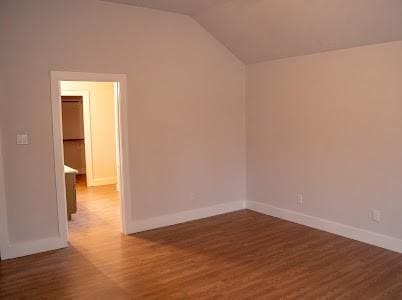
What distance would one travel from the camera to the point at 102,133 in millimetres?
8273

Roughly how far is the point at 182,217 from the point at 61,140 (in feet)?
6.65

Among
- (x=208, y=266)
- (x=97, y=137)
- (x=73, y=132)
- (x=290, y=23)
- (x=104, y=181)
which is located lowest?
(x=208, y=266)

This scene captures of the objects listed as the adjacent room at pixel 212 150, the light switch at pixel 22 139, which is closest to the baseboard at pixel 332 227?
the adjacent room at pixel 212 150

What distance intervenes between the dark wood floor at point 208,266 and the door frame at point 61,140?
0.34 metres

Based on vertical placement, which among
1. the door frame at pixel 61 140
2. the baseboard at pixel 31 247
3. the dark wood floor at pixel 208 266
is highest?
the door frame at pixel 61 140

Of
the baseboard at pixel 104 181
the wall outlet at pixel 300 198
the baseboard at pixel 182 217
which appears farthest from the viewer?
the baseboard at pixel 104 181

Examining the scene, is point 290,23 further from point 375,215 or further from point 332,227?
point 332,227

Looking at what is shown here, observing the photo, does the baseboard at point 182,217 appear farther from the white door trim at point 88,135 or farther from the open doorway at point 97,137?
the white door trim at point 88,135

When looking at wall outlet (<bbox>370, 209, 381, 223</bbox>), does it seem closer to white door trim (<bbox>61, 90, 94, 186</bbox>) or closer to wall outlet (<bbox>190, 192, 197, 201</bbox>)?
wall outlet (<bbox>190, 192, 197, 201</bbox>)

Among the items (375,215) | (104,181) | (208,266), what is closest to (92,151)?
(104,181)

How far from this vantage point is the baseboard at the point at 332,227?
4.12 metres

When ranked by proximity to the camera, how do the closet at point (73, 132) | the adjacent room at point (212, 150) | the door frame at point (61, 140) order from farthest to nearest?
the closet at point (73, 132) → the door frame at point (61, 140) → the adjacent room at point (212, 150)

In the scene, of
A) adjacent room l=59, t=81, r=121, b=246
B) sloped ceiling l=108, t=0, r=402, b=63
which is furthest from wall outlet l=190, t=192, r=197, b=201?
sloped ceiling l=108, t=0, r=402, b=63

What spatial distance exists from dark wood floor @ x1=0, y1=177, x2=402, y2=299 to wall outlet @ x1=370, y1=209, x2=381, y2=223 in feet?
1.07
